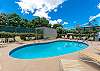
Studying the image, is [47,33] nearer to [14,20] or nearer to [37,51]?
[14,20]

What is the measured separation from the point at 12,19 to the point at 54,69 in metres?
33.7

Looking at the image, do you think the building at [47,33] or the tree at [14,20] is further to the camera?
the tree at [14,20]

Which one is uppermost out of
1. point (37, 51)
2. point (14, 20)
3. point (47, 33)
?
point (14, 20)

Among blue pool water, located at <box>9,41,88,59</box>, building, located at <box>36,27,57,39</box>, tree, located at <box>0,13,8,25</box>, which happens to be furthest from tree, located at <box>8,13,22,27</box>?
blue pool water, located at <box>9,41,88,59</box>

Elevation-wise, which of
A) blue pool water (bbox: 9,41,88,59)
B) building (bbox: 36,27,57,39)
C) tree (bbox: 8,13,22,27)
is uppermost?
tree (bbox: 8,13,22,27)

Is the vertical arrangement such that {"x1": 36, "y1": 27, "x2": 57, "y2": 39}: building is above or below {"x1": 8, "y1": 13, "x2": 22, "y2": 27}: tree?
below

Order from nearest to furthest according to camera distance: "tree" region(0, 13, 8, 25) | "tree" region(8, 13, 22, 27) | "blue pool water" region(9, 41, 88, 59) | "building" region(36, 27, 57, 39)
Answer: "blue pool water" region(9, 41, 88, 59) < "building" region(36, 27, 57, 39) < "tree" region(0, 13, 8, 25) < "tree" region(8, 13, 22, 27)

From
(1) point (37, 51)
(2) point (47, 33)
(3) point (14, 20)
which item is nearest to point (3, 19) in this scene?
(3) point (14, 20)

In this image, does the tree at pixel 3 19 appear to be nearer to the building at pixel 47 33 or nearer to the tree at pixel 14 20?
the tree at pixel 14 20

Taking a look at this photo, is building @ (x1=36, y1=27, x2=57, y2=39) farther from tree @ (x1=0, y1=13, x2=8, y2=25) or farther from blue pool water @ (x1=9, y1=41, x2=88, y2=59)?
blue pool water @ (x1=9, y1=41, x2=88, y2=59)

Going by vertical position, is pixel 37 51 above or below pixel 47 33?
below

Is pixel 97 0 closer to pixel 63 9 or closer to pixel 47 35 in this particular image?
pixel 63 9

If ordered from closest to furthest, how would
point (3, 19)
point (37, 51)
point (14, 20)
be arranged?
point (37, 51)
point (3, 19)
point (14, 20)

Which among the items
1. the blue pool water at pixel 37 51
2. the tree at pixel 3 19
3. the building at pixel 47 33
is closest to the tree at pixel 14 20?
the tree at pixel 3 19
